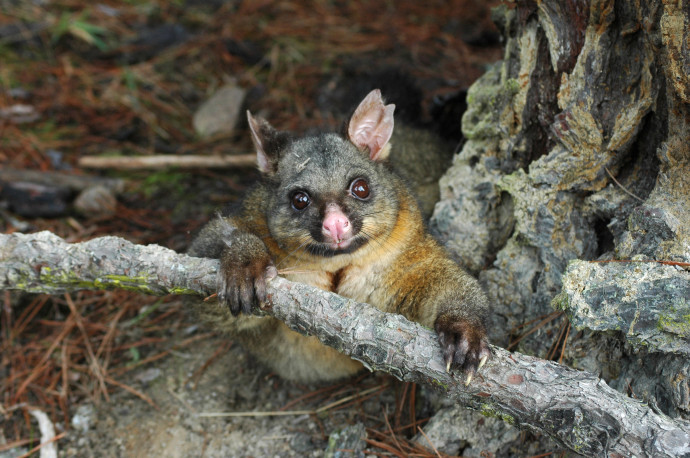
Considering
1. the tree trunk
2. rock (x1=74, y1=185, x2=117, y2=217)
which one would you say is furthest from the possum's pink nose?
rock (x1=74, y1=185, x2=117, y2=217)

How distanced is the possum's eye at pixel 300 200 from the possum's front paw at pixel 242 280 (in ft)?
1.42

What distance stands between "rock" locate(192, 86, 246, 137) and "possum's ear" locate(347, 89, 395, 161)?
7.86 feet

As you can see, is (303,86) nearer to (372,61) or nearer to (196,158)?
(372,61)

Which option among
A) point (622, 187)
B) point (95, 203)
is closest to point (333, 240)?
point (622, 187)

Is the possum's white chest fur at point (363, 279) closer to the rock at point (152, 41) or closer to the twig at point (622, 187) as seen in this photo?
the twig at point (622, 187)

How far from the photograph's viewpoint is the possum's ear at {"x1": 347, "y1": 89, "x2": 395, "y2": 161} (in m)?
3.24

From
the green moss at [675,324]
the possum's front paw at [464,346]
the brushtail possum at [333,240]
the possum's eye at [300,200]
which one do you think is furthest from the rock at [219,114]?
the green moss at [675,324]

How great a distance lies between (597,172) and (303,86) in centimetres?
345

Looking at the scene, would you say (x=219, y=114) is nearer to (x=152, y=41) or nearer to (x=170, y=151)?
(x=170, y=151)

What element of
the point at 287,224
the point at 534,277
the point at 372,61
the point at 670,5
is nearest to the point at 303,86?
the point at 372,61

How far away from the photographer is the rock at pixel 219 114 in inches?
215

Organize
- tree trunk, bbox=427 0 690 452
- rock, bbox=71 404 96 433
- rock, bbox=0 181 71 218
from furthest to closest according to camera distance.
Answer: rock, bbox=0 181 71 218, rock, bbox=71 404 96 433, tree trunk, bbox=427 0 690 452

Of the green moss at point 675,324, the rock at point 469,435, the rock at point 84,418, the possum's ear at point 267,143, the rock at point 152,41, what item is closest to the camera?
the green moss at point 675,324

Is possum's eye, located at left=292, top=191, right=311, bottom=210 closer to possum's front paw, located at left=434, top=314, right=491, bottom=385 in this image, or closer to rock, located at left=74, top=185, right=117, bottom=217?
possum's front paw, located at left=434, top=314, right=491, bottom=385
